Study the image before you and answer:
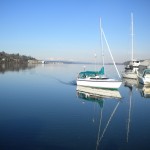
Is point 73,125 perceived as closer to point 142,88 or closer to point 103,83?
point 103,83

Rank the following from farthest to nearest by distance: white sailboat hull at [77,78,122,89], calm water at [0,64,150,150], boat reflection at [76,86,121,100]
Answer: white sailboat hull at [77,78,122,89] < boat reflection at [76,86,121,100] < calm water at [0,64,150,150]

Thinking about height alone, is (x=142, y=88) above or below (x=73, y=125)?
below

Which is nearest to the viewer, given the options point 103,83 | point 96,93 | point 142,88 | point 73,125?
point 73,125

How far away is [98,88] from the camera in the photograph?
4275cm

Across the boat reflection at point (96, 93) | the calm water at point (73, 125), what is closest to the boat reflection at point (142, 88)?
the boat reflection at point (96, 93)

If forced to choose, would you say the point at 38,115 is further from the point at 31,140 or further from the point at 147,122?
the point at 147,122

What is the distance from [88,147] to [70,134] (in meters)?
2.62

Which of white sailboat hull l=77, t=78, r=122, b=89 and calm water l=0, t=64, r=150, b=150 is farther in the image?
white sailboat hull l=77, t=78, r=122, b=89

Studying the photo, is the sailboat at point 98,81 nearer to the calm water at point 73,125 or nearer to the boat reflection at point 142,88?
the boat reflection at point 142,88

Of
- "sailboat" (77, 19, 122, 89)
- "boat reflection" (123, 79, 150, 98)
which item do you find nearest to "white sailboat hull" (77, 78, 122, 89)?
"sailboat" (77, 19, 122, 89)

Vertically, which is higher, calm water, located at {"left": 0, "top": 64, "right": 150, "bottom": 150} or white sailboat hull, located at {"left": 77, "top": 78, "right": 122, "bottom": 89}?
white sailboat hull, located at {"left": 77, "top": 78, "right": 122, "bottom": 89}

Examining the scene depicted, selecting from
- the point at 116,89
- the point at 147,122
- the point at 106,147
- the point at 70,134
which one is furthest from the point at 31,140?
the point at 116,89

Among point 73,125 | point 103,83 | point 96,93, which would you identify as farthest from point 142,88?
point 73,125

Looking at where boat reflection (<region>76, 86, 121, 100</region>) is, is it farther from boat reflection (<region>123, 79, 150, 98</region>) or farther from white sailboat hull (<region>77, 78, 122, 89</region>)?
boat reflection (<region>123, 79, 150, 98</region>)
